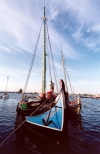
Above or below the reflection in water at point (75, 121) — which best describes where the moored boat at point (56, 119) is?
above

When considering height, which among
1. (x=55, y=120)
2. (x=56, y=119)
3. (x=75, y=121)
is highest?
(x=56, y=119)

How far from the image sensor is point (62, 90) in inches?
428

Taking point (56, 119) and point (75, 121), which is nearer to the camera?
point (56, 119)

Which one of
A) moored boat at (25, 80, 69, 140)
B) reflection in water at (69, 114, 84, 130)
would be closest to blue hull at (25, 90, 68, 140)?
moored boat at (25, 80, 69, 140)

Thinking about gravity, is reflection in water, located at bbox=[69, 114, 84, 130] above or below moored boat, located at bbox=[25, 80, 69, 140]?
below

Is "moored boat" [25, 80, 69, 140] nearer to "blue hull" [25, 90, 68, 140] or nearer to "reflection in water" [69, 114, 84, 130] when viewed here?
"blue hull" [25, 90, 68, 140]

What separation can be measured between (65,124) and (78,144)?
3091mm

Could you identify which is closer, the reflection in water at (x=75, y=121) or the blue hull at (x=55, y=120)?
the blue hull at (x=55, y=120)

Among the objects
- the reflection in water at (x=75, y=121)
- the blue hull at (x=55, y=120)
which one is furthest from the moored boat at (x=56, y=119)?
the reflection in water at (x=75, y=121)

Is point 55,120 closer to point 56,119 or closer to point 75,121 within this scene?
point 56,119

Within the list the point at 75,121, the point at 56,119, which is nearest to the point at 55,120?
the point at 56,119

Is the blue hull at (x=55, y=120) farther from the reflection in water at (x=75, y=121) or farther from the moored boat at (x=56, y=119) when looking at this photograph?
the reflection in water at (x=75, y=121)

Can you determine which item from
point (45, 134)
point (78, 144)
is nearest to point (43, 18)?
point (45, 134)

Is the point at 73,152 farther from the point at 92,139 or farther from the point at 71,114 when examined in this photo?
the point at 71,114
